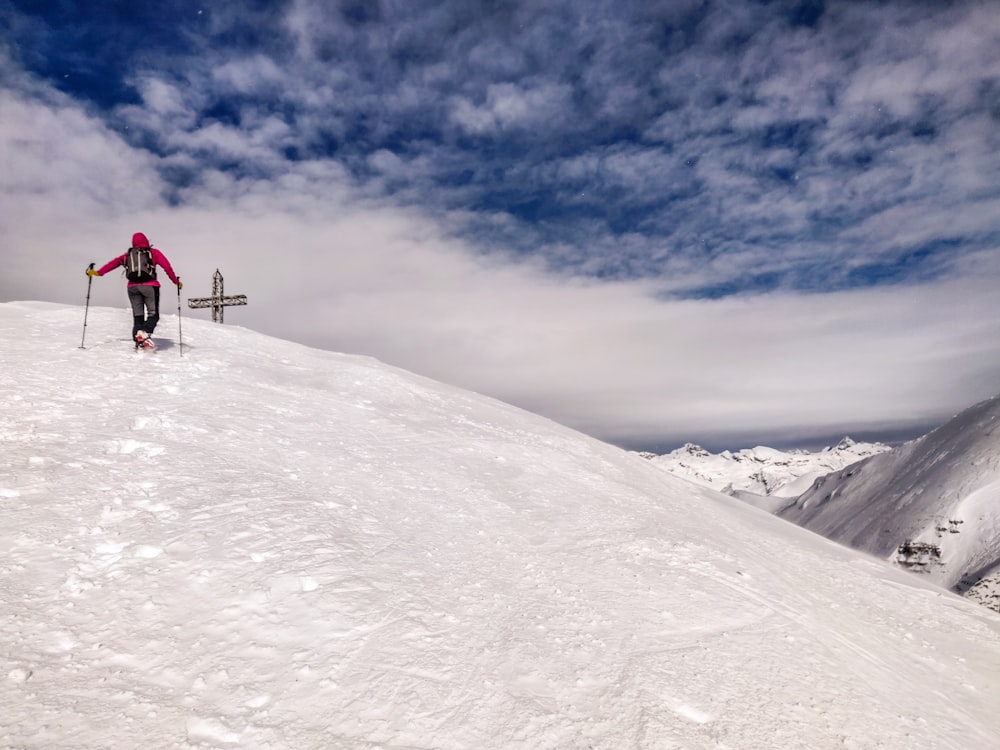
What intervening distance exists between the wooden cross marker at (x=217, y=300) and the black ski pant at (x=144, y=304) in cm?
1512

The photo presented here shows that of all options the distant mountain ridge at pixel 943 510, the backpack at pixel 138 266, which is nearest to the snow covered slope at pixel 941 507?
the distant mountain ridge at pixel 943 510

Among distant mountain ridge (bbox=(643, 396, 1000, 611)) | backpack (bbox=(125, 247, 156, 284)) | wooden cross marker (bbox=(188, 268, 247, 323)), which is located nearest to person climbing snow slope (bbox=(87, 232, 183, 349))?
backpack (bbox=(125, 247, 156, 284))

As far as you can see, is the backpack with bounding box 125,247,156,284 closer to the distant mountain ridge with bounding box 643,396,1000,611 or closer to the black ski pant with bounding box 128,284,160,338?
the black ski pant with bounding box 128,284,160,338

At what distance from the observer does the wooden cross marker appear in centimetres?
2583

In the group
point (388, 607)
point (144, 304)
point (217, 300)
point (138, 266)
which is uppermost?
point (217, 300)

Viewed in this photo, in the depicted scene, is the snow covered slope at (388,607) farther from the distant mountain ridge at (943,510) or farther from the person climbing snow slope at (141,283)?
the distant mountain ridge at (943,510)

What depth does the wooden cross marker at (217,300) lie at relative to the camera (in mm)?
25828

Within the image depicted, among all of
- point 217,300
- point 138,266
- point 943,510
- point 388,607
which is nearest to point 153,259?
point 138,266

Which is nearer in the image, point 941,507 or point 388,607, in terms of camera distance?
point 388,607

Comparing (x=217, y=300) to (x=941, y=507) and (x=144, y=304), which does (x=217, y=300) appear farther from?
(x=941, y=507)

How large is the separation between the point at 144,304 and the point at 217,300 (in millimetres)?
15669

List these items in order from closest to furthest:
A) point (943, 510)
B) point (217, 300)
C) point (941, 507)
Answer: point (217, 300), point (943, 510), point (941, 507)

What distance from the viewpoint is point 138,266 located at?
454 inches

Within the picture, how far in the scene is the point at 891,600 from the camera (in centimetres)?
803
